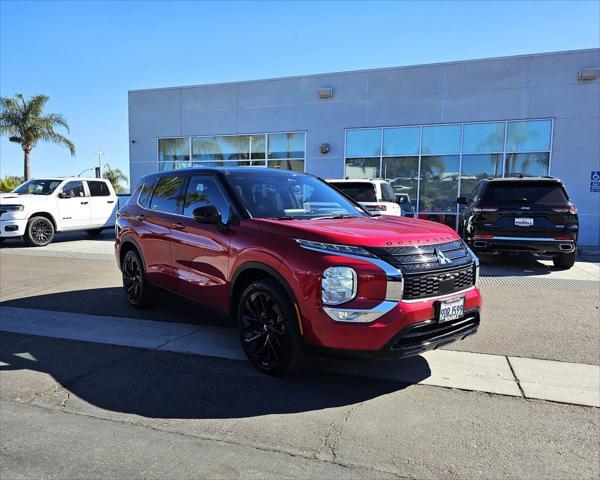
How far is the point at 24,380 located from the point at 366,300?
3020 mm

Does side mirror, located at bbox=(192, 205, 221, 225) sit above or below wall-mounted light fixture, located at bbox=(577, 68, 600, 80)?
below

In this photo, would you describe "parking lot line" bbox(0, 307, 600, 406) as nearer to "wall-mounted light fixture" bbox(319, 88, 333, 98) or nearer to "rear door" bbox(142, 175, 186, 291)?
"rear door" bbox(142, 175, 186, 291)

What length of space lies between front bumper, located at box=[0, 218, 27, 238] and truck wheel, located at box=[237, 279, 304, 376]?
11.2 m

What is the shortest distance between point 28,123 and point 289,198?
1298 inches

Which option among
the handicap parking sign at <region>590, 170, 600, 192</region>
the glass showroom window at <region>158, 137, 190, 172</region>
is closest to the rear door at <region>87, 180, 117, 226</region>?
the glass showroom window at <region>158, 137, 190, 172</region>

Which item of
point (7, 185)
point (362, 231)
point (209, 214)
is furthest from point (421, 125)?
point (7, 185)

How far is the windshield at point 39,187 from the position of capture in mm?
13664

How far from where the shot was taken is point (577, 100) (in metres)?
14.6

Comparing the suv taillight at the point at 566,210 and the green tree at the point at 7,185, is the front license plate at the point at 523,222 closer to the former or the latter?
the suv taillight at the point at 566,210

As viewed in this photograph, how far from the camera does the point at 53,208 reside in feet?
44.3

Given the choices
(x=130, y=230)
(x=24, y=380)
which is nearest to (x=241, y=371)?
(x=24, y=380)

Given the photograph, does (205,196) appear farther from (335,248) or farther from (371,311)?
(371,311)

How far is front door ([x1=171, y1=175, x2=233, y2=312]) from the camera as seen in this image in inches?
173

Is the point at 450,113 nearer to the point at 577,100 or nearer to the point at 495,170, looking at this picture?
the point at 495,170
